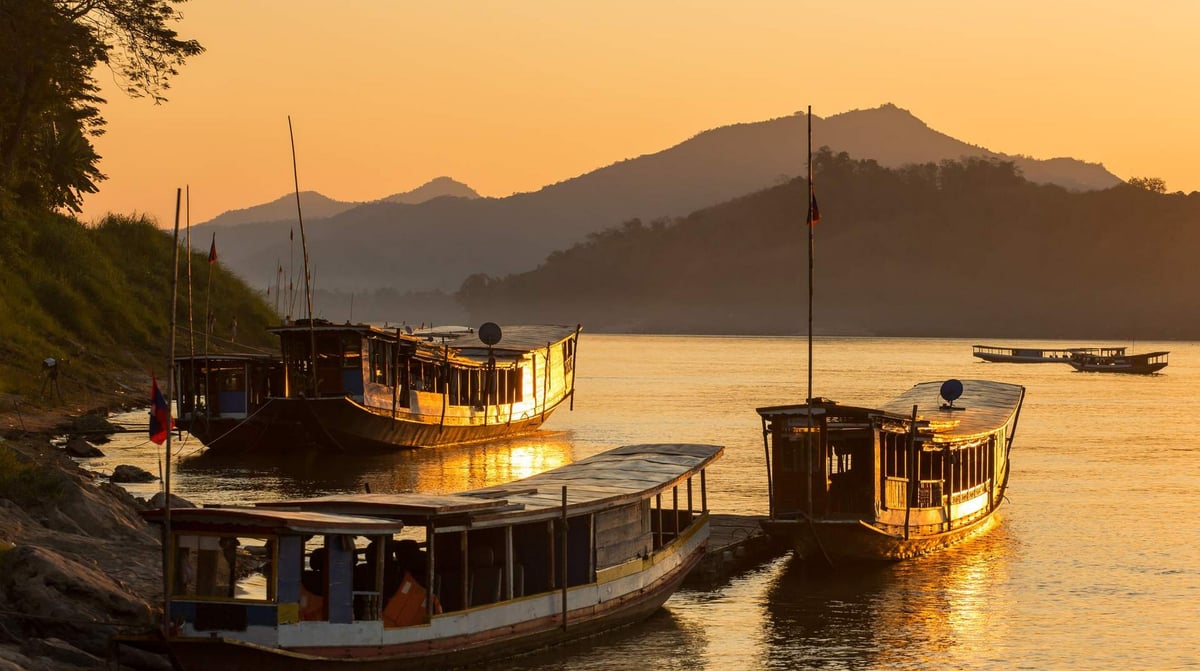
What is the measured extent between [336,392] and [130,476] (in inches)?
391

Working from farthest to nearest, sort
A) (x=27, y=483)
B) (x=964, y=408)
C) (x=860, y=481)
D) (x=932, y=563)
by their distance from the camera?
(x=964, y=408) → (x=932, y=563) → (x=860, y=481) → (x=27, y=483)

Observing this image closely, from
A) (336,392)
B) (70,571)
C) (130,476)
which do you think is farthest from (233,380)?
(70,571)

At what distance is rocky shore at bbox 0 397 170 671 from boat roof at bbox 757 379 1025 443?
1315cm

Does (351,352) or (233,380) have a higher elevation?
(351,352)

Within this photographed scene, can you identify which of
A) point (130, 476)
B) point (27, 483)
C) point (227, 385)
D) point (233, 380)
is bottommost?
point (130, 476)

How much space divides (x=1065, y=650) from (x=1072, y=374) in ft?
416

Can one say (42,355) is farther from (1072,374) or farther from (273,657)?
(1072,374)

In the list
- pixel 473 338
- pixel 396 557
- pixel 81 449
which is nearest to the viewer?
→ pixel 396 557

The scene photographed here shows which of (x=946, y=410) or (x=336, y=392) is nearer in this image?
(x=946, y=410)

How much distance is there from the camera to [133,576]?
25656mm

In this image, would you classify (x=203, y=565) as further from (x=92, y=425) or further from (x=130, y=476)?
(x=92, y=425)

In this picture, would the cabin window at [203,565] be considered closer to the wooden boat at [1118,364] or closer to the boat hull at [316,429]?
the boat hull at [316,429]

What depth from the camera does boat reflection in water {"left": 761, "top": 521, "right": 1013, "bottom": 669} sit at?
2684 centimetres

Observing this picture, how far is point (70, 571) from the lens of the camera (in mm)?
22750
